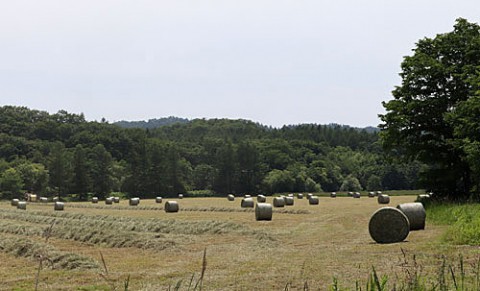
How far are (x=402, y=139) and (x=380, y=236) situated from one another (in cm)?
1895

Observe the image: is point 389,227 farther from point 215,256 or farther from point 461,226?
point 215,256

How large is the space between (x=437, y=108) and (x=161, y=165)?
95.7m

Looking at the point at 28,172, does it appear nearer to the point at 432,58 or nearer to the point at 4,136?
the point at 4,136

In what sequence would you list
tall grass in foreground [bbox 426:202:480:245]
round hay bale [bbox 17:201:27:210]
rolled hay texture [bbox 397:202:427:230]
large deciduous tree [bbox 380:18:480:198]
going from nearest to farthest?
tall grass in foreground [bbox 426:202:480:245]
rolled hay texture [bbox 397:202:427:230]
large deciduous tree [bbox 380:18:480:198]
round hay bale [bbox 17:201:27:210]

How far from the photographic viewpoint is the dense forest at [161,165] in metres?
118

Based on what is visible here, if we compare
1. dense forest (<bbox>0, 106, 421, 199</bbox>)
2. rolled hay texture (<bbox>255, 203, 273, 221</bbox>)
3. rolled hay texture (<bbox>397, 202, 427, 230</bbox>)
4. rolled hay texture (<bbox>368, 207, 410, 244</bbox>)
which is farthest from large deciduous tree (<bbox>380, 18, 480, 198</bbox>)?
dense forest (<bbox>0, 106, 421, 199</bbox>)

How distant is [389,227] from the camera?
21.7 meters

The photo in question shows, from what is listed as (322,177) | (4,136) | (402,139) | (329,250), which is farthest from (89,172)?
(329,250)

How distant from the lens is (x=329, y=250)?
18844 mm


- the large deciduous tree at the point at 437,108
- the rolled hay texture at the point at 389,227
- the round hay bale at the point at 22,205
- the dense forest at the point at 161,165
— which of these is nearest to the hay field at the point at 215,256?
the rolled hay texture at the point at 389,227

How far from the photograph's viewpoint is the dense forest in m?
118

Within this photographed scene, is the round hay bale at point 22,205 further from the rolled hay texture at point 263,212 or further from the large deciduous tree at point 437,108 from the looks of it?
the large deciduous tree at point 437,108

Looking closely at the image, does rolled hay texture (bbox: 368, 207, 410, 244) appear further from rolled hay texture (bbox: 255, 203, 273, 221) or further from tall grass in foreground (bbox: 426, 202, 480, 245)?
rolled hay texture (bbox: 255, 203, 273, 221)

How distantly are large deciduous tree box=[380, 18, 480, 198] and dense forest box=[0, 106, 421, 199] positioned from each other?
73.8 meters
